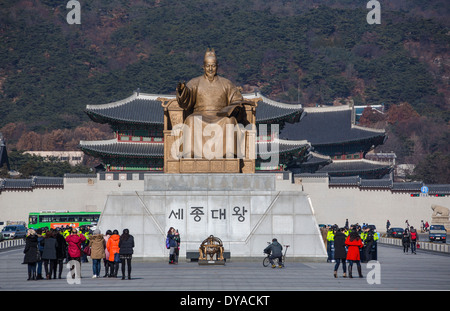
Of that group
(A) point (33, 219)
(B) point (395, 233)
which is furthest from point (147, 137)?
(B) point (395, 233)

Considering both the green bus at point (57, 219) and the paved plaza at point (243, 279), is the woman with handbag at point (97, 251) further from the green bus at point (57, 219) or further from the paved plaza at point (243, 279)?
the green bus at point (57, 219)

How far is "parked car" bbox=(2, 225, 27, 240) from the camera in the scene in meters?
54.7

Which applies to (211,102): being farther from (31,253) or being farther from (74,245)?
(31,253)

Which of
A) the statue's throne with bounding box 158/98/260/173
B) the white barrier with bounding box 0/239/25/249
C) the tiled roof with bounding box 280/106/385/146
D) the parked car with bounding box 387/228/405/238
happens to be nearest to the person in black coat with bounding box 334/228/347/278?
the statue's throne with bounding box 158/98/260/173

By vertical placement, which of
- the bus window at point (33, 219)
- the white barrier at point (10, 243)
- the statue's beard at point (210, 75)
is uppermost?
the statue's beard at point (210, 75)

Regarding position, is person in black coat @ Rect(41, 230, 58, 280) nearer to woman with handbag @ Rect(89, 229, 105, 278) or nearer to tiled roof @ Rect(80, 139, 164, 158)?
woman with handbag @ Rect(89, 229, 105, 278)

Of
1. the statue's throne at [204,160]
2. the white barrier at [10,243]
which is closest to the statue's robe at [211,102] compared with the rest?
the statue's throne at [204,160]

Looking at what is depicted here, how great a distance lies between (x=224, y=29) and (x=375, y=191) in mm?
117033

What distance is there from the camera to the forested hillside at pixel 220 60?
13788cm

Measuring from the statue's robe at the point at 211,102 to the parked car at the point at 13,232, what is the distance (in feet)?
86.7

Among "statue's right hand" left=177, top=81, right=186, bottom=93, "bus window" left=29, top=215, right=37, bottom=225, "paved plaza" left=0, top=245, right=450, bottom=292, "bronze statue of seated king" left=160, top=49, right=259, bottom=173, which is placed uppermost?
"statue's right hand" left=177, top=81, right=186, bottom=93

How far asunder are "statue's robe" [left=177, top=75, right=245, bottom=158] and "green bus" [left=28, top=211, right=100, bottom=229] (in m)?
28.5

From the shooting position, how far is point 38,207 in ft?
213

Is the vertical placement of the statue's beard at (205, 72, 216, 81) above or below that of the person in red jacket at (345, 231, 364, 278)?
above
